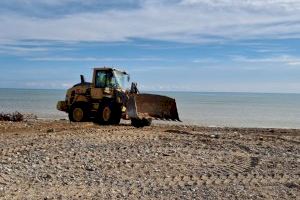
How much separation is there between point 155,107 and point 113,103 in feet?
5.63

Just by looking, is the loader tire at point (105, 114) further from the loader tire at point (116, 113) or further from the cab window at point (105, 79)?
the cab window at point (105, 79)

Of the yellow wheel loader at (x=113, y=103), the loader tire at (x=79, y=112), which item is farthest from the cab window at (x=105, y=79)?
the loader tire at (x=79, y=112)

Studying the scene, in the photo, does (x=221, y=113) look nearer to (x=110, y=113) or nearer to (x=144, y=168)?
(x=110, y=113)

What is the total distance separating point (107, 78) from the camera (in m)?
22.1

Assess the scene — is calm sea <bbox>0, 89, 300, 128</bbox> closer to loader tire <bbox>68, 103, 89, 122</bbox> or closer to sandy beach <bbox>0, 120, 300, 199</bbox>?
loader tire <bbox>68, 103, 89, 122</bbox>

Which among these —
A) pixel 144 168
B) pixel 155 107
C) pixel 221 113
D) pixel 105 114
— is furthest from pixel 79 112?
pixel 221 113

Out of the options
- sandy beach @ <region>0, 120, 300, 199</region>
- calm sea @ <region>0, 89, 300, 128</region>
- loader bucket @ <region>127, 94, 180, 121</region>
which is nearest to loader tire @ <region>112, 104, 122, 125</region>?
loader bucket @ <region>127, 94, 180, 121</region>

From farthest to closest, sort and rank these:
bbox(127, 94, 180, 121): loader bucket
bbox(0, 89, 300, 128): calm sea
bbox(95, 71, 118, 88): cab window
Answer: bbox(0, 89, 300, 128): calm sea → bbox(95, 71, 118, 88): cab window → bbox(127, 94, 180, 121): loader bucket

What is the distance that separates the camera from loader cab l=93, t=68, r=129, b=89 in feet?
72.3

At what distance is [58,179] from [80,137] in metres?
6.33

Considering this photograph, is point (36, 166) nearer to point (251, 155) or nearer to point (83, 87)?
point (251, 155)

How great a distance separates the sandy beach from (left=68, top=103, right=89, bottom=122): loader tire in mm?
7206

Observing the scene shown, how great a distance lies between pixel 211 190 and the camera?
8.84m

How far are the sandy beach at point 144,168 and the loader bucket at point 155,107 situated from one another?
17.0ft
